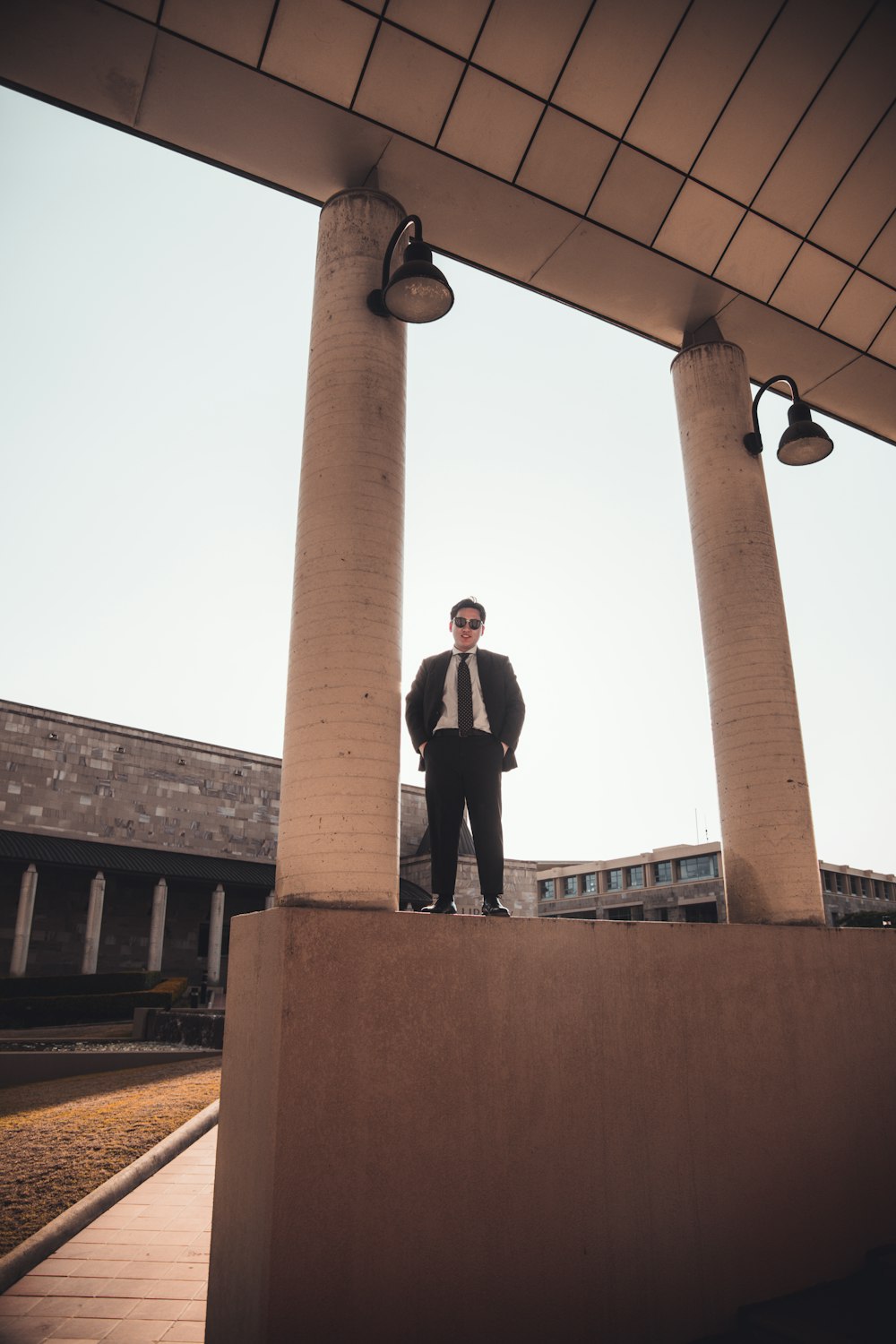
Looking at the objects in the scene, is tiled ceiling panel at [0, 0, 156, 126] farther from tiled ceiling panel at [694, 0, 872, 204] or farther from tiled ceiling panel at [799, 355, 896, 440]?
tiled ceiling panel at [799, 355, 896, 440]

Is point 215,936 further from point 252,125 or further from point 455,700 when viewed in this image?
point 252,125

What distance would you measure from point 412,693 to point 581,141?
390 cm

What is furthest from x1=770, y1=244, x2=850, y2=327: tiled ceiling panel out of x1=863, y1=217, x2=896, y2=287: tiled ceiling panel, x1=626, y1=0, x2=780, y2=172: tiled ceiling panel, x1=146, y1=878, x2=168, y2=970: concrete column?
x1=146, y1=878, x2=168, y2=970: concrete column

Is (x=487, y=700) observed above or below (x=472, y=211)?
below

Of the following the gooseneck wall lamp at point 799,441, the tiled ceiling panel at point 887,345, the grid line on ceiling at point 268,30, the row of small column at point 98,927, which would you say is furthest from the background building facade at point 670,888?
the grid line on ceiling at point 268,30

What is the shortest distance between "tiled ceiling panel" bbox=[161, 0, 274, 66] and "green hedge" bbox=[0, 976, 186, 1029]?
24844 millimetres

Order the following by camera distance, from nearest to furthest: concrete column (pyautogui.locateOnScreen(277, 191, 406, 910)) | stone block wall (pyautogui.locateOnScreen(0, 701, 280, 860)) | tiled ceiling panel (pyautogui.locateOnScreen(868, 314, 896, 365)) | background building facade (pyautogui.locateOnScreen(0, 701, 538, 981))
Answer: concrete column (pyautogui.locateOnScreen(277, 191, 406, 910)) → tiled ceiling panel (pyautogui.locateOnScreen(868, 314, 896, 365)) → background building facade (pyautogui.locateOnScreen(0, 701, 538, 981)) → stone block wall (pyautogui.locateOnScreen(0, 701, 280, 860))

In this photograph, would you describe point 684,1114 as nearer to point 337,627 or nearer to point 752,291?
point 337,627

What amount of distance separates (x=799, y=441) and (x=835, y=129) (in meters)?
2.10

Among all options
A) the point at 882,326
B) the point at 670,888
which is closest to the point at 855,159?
the point at 882,326

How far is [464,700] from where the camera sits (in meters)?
4.85

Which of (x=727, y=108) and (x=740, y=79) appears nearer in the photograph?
(x=740, y=79)

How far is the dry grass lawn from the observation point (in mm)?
6297

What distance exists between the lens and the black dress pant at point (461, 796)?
4.70 metres
